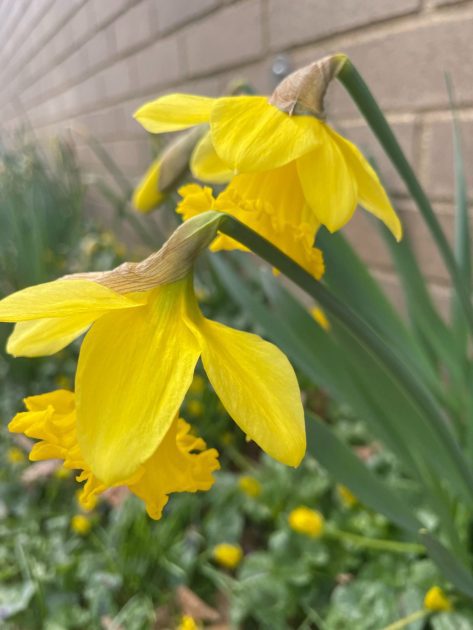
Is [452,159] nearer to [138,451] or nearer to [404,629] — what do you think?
[404,629]

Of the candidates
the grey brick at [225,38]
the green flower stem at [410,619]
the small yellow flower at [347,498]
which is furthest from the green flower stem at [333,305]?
the grey brick at [225,38]

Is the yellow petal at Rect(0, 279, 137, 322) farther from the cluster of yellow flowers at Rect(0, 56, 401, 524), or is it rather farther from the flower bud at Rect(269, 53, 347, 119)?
the flower bud at Rect(269, 53, 347, 119)

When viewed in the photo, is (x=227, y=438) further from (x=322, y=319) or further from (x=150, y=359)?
(x=150, y=359)

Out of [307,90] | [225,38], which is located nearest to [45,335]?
[307,90]

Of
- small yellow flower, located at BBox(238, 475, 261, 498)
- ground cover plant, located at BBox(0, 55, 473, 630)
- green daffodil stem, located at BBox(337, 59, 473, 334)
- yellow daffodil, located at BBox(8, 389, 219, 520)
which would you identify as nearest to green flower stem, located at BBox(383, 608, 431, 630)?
ground cover plant, located at BBox(0, 55, 473, 630)

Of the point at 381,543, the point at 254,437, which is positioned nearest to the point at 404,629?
the point at 381,543

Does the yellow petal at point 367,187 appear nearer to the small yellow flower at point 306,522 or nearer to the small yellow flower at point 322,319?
the small yellow flower at point 322,319
